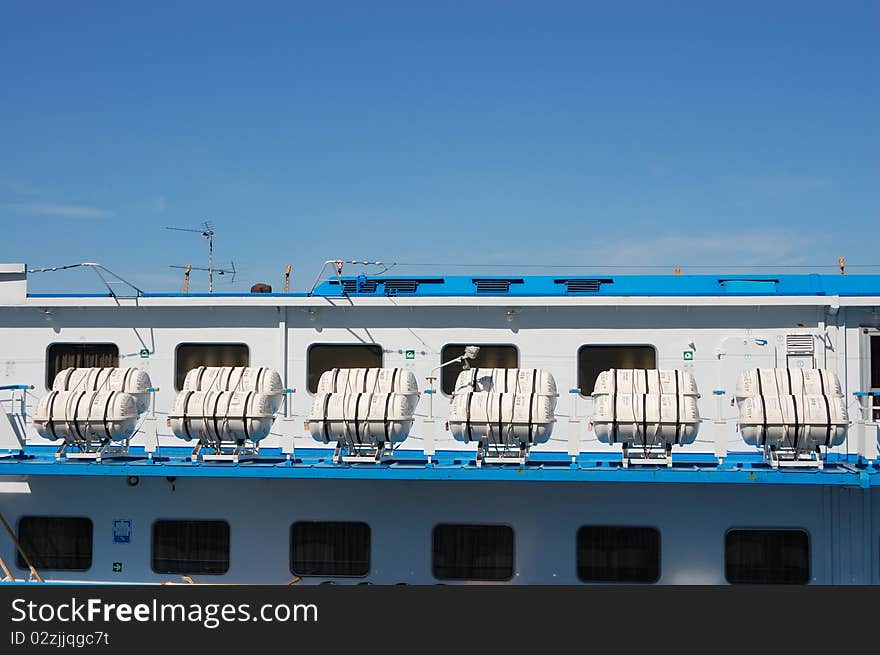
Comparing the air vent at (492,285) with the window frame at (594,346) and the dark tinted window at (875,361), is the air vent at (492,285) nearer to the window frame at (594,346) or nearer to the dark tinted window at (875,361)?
the window frame at (594,346)

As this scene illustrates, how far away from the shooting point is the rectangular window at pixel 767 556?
1140 centimetres

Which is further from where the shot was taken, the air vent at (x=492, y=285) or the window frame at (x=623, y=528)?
the air vent at (x=492, y=285)

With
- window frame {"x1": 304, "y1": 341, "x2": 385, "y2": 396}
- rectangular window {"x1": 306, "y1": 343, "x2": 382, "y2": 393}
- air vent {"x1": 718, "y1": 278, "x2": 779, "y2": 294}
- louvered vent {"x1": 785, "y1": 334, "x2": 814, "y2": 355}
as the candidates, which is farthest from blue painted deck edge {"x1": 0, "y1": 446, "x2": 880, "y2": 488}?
air vent {"x1": 718, "y1": 278, "x2": 779, "y2": 294}

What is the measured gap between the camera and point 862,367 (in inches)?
485

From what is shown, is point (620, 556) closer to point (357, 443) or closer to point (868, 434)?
point (868, 434)

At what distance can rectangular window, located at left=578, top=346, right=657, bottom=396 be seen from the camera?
41.6 ft

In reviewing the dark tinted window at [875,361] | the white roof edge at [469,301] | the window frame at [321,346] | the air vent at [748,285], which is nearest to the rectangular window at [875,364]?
the dark tinted window at [875,361]

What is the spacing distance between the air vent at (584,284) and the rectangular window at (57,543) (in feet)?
26.1

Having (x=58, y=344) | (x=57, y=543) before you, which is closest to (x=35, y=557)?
(x=57, y=543)

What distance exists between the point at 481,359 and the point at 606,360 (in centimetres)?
185

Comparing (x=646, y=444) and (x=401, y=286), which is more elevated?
(x=401, y=286)

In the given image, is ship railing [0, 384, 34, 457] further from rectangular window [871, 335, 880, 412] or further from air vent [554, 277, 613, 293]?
rectangular window [871, 335, 880, 412]

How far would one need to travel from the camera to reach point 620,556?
11531mm
